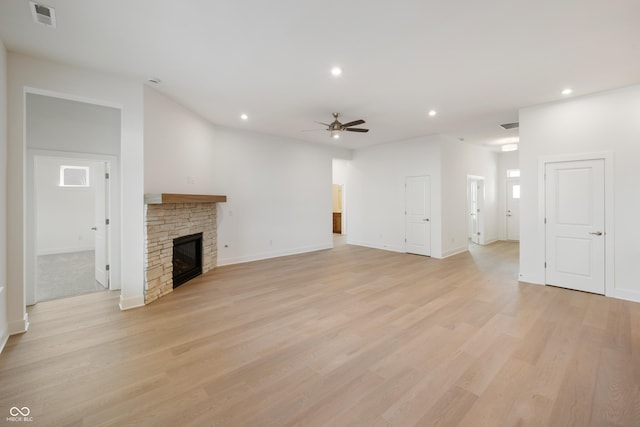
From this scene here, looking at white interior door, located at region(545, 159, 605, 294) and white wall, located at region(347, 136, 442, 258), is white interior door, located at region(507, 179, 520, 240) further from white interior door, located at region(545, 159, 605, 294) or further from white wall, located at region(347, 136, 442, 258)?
white interior door, located at region(545, 159, 605, 294)

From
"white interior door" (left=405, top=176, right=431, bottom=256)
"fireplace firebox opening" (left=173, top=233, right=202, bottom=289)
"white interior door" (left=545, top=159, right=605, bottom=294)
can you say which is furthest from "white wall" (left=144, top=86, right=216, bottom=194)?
"white interior door" (left=545, top=159, right=605, bottom=294)

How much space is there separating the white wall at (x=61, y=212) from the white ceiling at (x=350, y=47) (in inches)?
226

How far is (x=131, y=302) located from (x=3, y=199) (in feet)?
5.82

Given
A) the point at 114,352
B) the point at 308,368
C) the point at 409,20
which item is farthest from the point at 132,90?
the point at 308,368

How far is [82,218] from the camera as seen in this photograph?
7.71 meters

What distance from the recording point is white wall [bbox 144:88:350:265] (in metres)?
4.20

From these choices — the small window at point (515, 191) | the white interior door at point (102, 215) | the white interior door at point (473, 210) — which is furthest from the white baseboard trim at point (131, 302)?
the small window at point (515, 191)

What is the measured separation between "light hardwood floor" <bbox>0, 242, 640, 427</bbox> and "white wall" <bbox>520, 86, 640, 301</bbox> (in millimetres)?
A: 560

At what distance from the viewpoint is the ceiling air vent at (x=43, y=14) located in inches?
88.7

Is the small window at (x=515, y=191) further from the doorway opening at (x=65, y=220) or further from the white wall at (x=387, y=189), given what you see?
the doorway opening at (x=65, y=220)

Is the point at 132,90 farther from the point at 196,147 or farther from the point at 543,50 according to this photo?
the point at 543,50

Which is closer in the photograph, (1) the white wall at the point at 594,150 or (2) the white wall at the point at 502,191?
(1) the white wall at the point at 594,150

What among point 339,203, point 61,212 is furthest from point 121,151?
point 339,203

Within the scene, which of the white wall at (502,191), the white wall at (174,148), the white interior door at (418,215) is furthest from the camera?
the white wall at (502,191)
